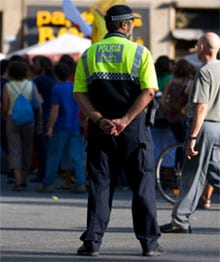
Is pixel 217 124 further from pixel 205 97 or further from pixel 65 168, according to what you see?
pixel 65 168

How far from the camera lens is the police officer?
8812 millimetres

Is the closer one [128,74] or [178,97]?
[128,74]

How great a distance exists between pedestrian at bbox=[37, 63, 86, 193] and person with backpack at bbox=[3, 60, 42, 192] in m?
0.34

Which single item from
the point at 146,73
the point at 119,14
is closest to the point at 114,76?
the point at 146,73

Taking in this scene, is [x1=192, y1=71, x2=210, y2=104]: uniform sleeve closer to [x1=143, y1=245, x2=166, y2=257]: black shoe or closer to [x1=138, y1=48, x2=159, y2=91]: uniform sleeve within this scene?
[x1=138, y1=48, x2=159, y2=91]: uniform sleeve

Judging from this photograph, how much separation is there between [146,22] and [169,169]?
665 inches

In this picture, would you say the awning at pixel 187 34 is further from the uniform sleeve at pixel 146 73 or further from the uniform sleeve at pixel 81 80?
the uniform sleeve at pixel 146 73

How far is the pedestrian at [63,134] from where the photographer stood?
14586 mm

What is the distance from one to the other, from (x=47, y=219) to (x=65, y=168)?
3.31m

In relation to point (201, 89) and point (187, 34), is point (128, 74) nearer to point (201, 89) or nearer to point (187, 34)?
point (201, 89)

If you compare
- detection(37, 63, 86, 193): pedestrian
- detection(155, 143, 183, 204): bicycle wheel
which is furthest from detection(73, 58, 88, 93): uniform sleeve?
detection(37, 63, 86, 193): pedestrian

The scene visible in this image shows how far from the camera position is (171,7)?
30328 millimetres

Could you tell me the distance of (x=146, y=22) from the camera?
1191 inches

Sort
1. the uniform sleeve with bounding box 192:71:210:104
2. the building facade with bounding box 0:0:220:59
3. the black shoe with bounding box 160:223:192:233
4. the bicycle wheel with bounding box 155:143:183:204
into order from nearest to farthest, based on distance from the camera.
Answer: the uniform sleeve with bounding box 192:71:210:104
the black shoe with bounding box 160:223:192:233
the bicycle wheel with bounding box 155:143:183:204
the building facade with bounding box 0:0:220:59
